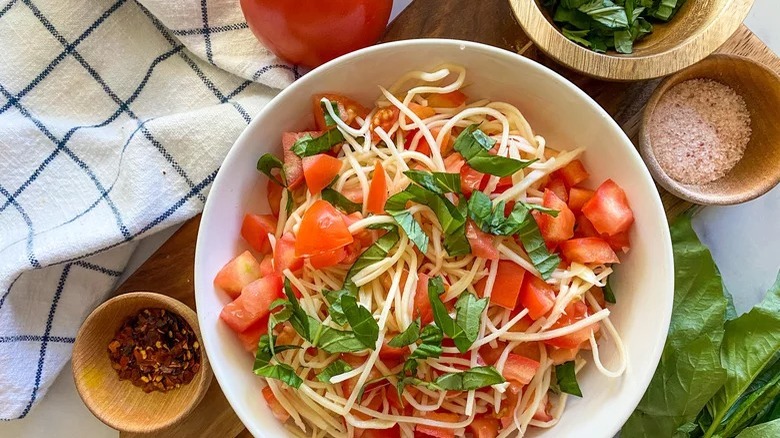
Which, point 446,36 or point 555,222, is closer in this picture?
point 555,222

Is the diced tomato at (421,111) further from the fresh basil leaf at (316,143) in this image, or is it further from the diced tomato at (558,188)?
the diced tomato at (558,188)

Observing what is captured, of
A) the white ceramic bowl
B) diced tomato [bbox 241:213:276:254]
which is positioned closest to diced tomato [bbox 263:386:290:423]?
the white ceramic bowl

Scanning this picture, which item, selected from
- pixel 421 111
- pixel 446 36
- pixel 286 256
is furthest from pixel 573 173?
pixel 286 256

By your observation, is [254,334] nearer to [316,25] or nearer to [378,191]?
[378,191]

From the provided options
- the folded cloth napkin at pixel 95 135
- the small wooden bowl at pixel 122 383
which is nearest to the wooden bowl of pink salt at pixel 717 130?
the folded cloth napkin at pixel 95 135

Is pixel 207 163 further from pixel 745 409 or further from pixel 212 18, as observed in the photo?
pixel 745 409

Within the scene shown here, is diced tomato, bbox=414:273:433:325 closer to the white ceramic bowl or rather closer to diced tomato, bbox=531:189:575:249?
diced tomato, bbox=531:189:575:249
